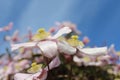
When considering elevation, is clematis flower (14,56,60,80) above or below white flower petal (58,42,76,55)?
below

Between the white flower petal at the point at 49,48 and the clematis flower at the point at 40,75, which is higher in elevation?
the white flower petal at the point at 49,48

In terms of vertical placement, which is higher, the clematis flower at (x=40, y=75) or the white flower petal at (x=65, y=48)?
the white flower petal at (x=65, y=48)

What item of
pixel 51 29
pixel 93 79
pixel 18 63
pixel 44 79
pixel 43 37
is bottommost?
pixel 44 79

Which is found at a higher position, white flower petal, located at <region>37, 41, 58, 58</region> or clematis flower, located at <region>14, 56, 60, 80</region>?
white flower petal, located at <region>37, 41, 58, 58</region>

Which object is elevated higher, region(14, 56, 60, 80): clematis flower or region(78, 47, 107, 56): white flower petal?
region(78, 47, 107, 56): white flower petal

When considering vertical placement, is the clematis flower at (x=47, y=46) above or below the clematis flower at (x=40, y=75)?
above

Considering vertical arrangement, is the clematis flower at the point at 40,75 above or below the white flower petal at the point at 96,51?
below

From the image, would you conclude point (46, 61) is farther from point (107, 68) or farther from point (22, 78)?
point (107, 68)

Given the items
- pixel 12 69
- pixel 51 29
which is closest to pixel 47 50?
pixel 12 69
